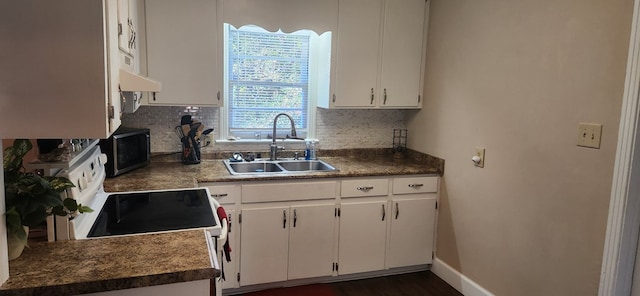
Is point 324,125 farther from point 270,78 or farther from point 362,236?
point 362,236

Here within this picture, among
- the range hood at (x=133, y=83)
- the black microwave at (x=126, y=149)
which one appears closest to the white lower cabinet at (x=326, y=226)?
the black microwave at (x=126, y=149)

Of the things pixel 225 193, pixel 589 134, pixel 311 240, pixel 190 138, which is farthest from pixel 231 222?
pixel 589 134

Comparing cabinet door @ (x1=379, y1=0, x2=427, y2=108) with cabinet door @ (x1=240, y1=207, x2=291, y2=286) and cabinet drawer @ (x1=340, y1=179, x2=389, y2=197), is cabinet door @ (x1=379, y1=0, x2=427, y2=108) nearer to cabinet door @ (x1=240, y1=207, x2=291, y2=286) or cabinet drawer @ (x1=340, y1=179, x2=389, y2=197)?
cabinet drawer @ (x1=340, y1=179, x2=389, y2=197)

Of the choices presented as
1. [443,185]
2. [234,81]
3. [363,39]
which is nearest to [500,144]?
[443,185]

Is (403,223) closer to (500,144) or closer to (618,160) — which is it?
(500,144)

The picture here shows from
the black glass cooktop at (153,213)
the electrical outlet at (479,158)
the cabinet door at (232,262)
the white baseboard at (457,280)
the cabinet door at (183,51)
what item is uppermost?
the cabinet door at (183,51)

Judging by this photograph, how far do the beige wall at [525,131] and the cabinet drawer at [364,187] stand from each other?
1.61 ft

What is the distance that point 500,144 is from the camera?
8.69ft

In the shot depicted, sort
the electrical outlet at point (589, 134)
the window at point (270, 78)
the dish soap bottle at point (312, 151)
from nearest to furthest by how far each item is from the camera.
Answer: the electrical outlet at point (589, 134), the window at point (270, 78), the dish soap bottle at point (312, 151)

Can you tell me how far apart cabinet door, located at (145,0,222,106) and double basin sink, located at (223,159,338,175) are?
525 millimetres

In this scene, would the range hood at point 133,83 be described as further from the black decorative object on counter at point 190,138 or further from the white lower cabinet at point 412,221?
the white lower cabinet at point 412,221

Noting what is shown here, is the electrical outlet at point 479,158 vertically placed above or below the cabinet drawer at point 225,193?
above

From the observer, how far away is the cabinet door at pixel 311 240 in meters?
2.89

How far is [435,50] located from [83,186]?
2.54 m
